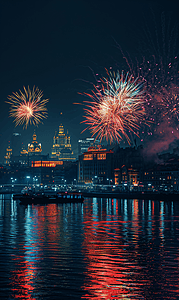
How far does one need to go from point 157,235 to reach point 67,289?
24.9 metres

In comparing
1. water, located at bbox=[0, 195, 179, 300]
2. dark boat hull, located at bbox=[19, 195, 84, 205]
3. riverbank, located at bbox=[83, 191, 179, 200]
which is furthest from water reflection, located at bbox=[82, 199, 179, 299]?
riverbank, located at bbox=[83, 191, 179, 200]

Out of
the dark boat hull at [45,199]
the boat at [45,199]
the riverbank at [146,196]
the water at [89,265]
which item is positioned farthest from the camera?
the riverbank at [146,196]

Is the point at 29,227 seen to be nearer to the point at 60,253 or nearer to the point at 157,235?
the point at 157,235

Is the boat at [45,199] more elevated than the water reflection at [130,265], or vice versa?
the water reflection at [130,265]

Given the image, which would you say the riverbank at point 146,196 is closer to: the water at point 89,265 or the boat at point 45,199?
the boat at point 45,199

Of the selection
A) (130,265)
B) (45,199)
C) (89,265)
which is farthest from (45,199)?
(130,265)

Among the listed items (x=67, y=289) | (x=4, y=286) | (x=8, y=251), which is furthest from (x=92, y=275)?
(x=8, y=251)

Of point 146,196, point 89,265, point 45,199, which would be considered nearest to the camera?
point 89,265

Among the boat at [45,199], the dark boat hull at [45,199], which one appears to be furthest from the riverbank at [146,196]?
the dark boat hull at [45,199]

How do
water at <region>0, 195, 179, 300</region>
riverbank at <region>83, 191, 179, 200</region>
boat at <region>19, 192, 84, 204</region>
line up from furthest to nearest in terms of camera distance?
1. riverbank at <region>83, 191, 179, 200</region>
2. boat at <region>19, 192, 84, 204</region>
3. water at <region>0, 195, 179, 300</region>

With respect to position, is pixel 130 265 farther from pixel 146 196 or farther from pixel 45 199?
pixel 146 196

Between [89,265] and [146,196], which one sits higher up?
[89,265]

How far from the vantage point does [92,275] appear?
2623 cm

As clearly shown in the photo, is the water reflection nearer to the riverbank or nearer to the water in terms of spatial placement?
the water
